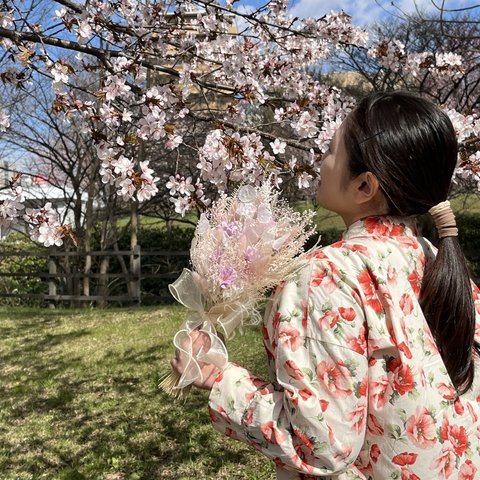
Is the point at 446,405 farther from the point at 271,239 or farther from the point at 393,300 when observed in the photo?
the point at 271,239

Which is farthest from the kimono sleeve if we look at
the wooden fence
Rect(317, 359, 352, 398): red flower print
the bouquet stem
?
the wooden fence

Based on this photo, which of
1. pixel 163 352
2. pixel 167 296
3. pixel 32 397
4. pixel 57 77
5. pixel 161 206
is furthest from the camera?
pixel 161 206

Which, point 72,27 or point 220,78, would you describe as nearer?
point 72,27

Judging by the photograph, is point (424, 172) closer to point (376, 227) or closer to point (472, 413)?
point (376, 227)

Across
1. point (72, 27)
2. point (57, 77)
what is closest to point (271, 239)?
point (57, 77)

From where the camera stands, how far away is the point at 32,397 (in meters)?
4.27

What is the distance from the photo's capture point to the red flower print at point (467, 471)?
0.97 m

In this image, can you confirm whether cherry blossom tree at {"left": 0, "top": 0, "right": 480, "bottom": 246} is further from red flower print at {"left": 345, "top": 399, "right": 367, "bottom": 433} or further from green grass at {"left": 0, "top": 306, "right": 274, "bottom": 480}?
red flower print at {"left": 345, "top": 399, "right": 367, "bottom": 433}

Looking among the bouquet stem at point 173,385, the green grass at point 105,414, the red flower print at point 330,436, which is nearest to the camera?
the red flower print at point 330,436

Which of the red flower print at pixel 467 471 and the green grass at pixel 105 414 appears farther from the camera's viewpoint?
the green grass at pixel 105 414

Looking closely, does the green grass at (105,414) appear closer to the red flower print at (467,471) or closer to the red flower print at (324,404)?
the red flower print at (467,471)

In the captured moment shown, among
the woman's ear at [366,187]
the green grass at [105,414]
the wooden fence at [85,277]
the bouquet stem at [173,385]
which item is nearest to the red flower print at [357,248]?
the woman's ear at [366,187]

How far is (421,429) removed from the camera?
0.91 m

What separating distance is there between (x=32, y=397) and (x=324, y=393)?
4.01 m
